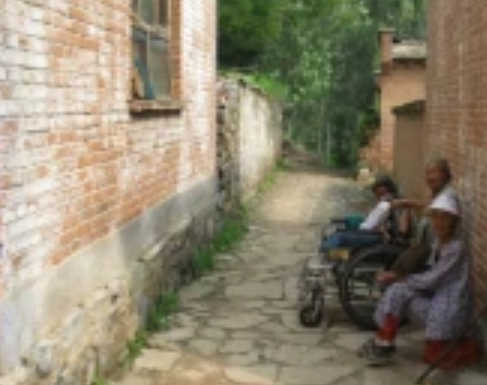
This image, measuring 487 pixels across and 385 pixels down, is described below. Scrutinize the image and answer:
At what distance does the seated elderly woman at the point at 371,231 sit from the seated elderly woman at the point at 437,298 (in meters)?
0.94

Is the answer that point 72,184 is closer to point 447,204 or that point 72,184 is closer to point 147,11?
Result: point 447,204

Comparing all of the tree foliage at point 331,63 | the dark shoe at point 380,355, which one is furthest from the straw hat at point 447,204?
the tree foliage at point 331,63

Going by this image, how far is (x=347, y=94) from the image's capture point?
1120 inches

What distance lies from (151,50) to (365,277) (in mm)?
2847

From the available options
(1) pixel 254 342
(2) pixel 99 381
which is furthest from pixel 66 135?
(1) pixel 254 342

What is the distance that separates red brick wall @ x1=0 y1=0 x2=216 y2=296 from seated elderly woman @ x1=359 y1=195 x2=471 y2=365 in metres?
2.11

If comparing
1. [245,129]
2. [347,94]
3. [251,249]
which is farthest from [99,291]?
[347,94]

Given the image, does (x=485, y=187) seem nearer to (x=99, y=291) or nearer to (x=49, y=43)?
(x=99, y=291)

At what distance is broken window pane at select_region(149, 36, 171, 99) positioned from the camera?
24.3 ft

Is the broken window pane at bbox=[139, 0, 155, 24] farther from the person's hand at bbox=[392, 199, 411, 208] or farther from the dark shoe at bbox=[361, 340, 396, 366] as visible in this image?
the dark shoe at bbox=[361, 340, 396, 366]

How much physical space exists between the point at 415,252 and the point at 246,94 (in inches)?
355

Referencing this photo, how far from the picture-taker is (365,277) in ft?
21.7

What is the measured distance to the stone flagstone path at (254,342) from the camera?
5.61m

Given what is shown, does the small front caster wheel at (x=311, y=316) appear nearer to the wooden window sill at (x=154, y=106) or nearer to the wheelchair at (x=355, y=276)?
the wheelchair at (x=355, y=276)
